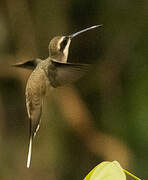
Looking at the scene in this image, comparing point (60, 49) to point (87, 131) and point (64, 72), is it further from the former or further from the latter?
point (87, 131)

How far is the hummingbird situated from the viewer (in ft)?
1.84

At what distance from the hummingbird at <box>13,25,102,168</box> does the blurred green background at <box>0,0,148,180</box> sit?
4 centimetres

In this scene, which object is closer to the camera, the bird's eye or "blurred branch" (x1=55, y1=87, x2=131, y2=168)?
the bird's eye

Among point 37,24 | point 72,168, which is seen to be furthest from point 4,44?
point 72,168

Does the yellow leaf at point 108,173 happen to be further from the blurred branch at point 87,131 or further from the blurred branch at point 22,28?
the blurred branch at point 22,28

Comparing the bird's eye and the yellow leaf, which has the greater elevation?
the bird's eye

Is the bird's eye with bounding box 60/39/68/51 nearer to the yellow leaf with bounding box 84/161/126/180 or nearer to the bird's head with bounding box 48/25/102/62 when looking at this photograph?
the bird's head with bounding box 48/25/102/62

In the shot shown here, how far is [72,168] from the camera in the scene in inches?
31.2

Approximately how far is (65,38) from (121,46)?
120 mm

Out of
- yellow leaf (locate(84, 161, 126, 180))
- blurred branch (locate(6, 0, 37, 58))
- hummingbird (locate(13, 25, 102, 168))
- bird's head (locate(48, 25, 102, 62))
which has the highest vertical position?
blurred branch (locate(6, 0, 37, 58))

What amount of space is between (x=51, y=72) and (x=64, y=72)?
43 millimetres

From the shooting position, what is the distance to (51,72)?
0.61 meters

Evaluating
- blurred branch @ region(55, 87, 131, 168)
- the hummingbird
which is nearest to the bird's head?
the hummingbird

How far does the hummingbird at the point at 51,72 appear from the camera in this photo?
0.56 metres
